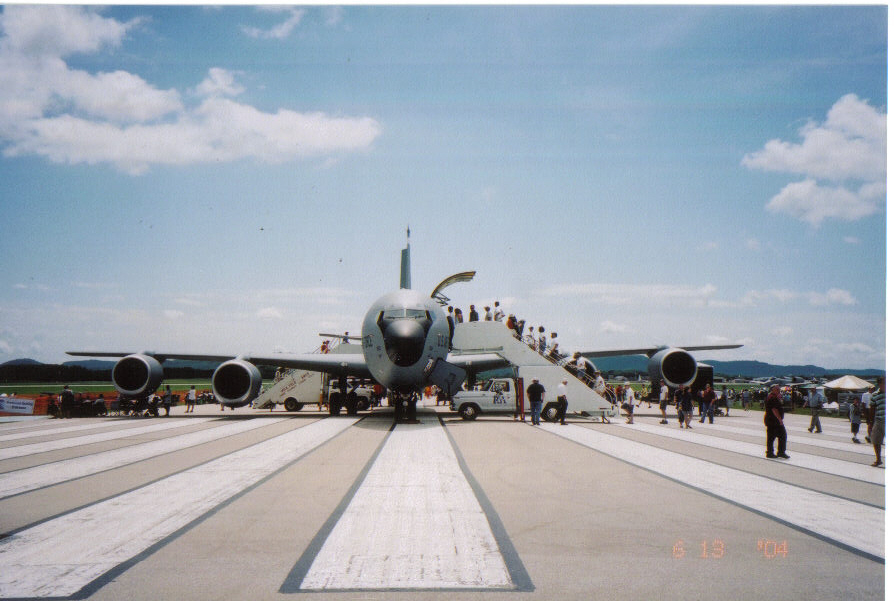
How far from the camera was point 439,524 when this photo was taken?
586 cm

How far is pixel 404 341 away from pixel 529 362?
722cm

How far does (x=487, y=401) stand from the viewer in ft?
66.4

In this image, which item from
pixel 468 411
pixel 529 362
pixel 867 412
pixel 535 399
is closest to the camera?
pixel 867 412

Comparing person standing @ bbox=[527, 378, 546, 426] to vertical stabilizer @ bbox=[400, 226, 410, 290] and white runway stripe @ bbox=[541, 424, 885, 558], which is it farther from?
vertical stabilizer @ bbox=[400, 226, 410, 290]

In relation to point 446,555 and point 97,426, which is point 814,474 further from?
point 97,426

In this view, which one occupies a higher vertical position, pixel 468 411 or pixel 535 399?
pixel 535 399

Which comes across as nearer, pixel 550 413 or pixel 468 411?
pixel 468 411

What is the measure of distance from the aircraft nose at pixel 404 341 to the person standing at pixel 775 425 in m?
8.38

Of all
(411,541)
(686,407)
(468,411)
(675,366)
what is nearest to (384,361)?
(468,411)

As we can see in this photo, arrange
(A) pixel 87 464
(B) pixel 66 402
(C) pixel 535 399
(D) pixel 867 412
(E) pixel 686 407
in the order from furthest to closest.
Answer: (B) pixel 66 402 → (E) pixel 686 407 → (C) pixel 535 399 → (D) pixel 867 412 → (A) pixel 87 464

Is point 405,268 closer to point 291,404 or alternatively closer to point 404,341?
point 291,404

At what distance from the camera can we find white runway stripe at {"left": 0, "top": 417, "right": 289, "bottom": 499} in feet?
26.6

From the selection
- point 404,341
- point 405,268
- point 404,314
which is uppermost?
point 405,268

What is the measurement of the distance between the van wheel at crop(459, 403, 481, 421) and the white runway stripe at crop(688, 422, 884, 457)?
23.0 feet
